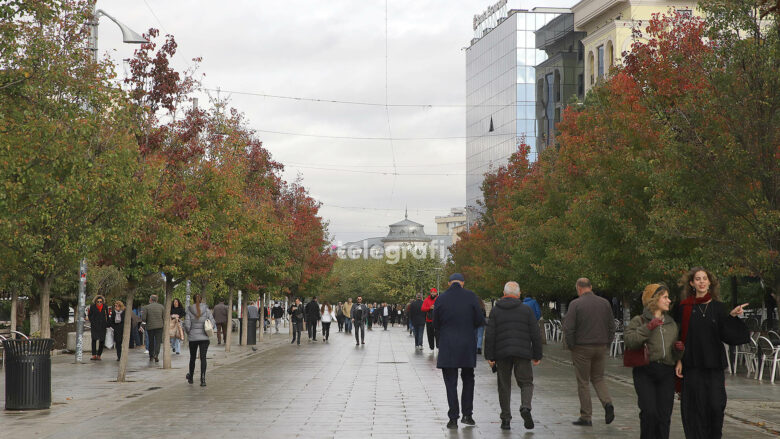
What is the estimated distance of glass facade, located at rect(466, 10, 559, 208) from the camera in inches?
3760

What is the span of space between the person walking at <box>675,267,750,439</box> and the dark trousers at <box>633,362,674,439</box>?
273 millimetres

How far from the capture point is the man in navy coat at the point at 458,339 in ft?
42.8

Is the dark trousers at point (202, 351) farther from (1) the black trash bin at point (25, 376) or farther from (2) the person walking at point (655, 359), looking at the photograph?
(2) the person walking at point (655, 359)

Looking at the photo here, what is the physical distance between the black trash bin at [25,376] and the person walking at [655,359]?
9082 mm

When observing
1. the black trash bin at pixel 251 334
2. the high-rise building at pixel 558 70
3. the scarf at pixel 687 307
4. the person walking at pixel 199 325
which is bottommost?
the black trash bin at pixel 251 334

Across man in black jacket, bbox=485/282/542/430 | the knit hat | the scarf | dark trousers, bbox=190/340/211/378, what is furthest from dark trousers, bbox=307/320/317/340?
the scarf

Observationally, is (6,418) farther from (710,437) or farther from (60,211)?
(710,437)

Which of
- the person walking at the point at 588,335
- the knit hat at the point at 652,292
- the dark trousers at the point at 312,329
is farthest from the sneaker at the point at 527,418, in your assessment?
the dark trousers at the point at 312,329

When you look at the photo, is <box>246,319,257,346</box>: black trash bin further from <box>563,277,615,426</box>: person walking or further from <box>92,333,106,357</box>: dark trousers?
<box>563,277,615,426</box>: person walking

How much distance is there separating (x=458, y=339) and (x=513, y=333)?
68 cm

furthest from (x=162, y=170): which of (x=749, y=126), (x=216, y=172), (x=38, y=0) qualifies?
(x=749, y=126)

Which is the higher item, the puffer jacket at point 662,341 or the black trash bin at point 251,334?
the puffer jacket at point 662,341

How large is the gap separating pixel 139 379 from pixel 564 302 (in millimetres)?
30453

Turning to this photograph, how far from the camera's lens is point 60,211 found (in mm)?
18031
